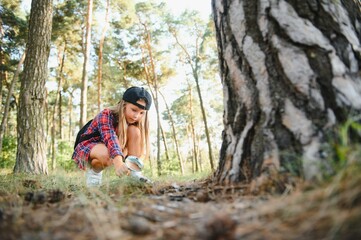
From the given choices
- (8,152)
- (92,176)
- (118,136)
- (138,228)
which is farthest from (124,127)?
(8,152)

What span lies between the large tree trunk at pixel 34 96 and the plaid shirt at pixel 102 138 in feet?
7.71

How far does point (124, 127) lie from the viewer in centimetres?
292

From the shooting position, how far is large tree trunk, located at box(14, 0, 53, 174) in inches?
193

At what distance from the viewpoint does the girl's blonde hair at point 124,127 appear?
2926mm

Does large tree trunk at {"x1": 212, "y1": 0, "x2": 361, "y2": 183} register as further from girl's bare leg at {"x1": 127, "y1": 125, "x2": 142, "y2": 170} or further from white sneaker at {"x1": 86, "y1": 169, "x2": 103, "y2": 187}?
girl's bare leg at {"x1": 127, "y1": 125, "x2": 142, "y2": 170}

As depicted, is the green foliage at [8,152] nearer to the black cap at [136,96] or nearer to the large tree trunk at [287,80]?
the black cap at [136,96]

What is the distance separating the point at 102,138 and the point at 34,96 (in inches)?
117

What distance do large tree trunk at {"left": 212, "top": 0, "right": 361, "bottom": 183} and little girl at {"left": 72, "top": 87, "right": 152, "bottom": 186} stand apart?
60.2 inches

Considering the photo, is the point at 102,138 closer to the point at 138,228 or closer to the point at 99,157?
the point at 99,157

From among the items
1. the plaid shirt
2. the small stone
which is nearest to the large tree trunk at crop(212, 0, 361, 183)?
the small stone

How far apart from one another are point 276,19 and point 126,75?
19.3 meters

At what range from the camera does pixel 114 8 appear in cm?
1599

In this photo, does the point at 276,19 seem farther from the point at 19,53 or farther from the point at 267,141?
the point at 19,53

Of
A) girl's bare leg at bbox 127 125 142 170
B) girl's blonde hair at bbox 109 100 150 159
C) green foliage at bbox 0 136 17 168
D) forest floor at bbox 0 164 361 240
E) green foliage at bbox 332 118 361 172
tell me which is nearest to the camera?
forest floor at bbox 0 164 361 240
